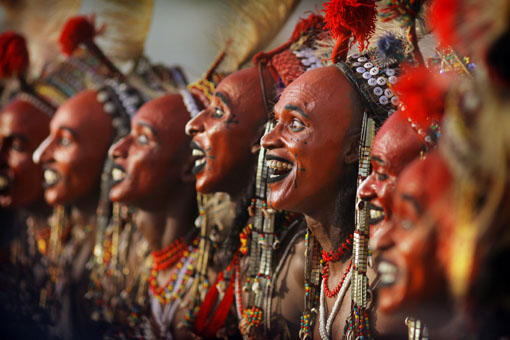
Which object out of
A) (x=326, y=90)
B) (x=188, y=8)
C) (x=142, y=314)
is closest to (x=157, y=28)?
(x=188, y=8)

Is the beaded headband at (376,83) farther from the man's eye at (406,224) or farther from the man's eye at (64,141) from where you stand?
the man's eye at (64,141)

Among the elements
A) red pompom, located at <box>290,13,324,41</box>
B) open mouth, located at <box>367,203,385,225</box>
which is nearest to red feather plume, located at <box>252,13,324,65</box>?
red pompom, located at <box>290,13,324,41</box>

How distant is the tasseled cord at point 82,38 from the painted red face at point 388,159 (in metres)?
1.94

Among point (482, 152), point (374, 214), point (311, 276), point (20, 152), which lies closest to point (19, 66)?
point (20, 152)

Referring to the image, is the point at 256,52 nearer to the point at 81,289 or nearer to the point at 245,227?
the point at 245,227

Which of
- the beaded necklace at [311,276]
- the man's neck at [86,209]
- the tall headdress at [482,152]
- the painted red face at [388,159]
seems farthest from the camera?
the man's neck at [86,209]

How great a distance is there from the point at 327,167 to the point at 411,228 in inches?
28.6

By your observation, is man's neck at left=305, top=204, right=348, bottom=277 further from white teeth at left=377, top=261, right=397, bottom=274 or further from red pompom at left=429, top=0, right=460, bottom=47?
red pompom at left=429, top=0, right=460, bottom=47

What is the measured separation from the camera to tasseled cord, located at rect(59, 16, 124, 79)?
3139mm

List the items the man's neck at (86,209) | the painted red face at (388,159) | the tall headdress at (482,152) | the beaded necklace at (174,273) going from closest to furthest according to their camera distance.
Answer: the tall headdress at (482,152)
the painted red face at (388,159)
the beaded necklace at (174,273)
the man's neck at (86,209)

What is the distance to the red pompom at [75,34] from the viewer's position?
313 centimetres

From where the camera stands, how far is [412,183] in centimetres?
116

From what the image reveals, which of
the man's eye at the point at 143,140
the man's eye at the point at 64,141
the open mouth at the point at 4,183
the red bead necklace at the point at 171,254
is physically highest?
the man's eye at the point at 64,141

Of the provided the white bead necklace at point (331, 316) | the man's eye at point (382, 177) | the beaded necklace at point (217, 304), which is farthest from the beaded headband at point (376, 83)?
the beaded necklace at point (217, 304)
